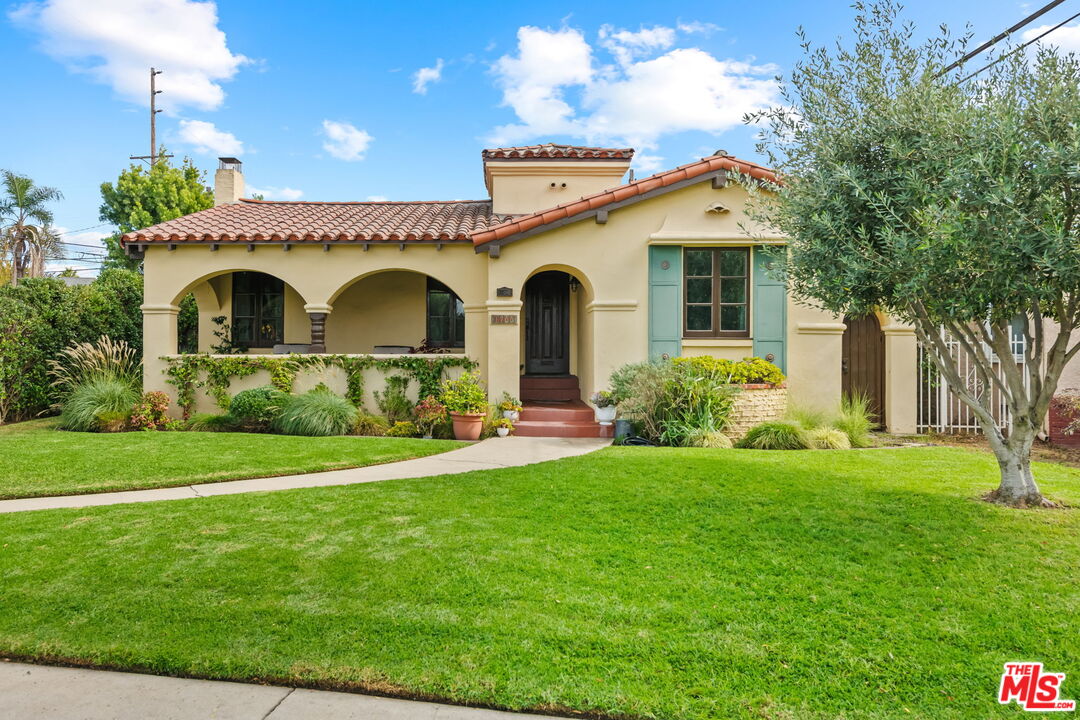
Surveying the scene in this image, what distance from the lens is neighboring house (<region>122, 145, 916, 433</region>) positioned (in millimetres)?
11312

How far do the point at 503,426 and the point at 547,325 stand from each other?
405 centimetres

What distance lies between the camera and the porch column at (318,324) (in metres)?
12.3

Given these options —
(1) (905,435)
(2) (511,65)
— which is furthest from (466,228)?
(1) (905,435)

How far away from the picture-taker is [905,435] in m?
11.3

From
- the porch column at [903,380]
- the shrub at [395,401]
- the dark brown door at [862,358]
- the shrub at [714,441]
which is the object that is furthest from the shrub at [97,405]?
the porch column at [903,380]

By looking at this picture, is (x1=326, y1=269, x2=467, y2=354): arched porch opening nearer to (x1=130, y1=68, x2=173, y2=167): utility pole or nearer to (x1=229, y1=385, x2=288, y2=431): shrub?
(x1=229, y1=385, x2=288, y2=431): shrub

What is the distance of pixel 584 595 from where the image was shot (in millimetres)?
3623

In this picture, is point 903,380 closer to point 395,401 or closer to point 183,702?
point 395,401

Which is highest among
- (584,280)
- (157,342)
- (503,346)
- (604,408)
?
(584,280)

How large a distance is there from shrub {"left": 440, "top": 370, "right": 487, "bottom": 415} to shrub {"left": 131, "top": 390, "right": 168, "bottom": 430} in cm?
522

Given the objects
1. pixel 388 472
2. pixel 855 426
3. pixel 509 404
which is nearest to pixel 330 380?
pixel 509 404

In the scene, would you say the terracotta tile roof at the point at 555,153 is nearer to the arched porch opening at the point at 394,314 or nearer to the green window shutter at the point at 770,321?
the arched porch opening at the point at 394,314

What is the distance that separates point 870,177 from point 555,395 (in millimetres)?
8721

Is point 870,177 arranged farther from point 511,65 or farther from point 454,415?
point 511,65
